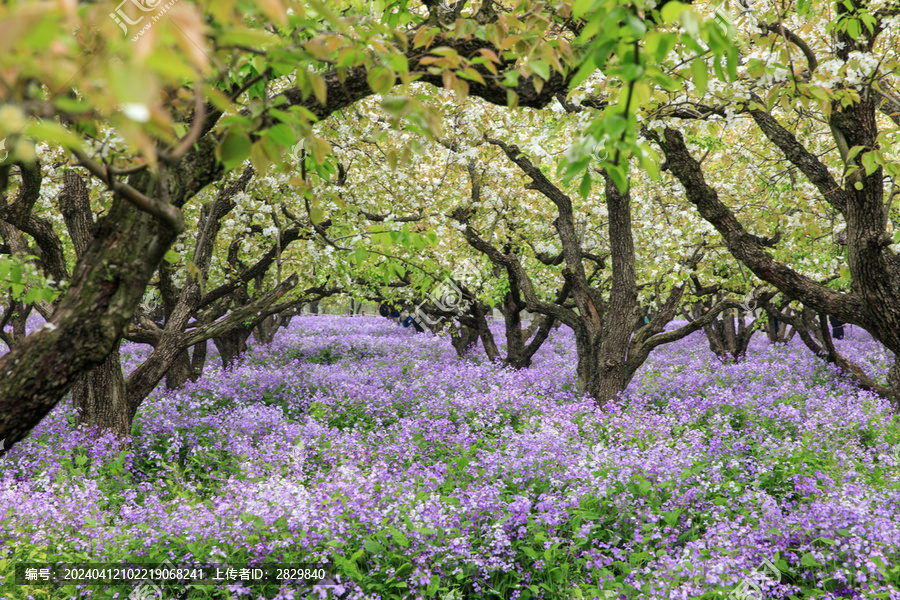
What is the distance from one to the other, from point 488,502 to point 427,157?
880cm

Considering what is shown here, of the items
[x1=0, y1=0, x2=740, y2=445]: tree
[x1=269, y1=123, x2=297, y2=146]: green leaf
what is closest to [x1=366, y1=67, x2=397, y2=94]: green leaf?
[x1=0, y1=0, x2=740, y2=445]: tree

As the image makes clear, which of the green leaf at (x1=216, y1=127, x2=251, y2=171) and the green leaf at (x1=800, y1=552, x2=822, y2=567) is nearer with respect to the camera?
the green leaf at (x1=216, y1=127, x2=251, y2=171)

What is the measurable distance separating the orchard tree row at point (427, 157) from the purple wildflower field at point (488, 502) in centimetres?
149

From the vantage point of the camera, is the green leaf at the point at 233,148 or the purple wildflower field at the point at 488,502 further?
the purple wildflower field at the point at 488,502

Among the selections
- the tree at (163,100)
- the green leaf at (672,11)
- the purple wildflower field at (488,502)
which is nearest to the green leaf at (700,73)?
the tree at (163,100)

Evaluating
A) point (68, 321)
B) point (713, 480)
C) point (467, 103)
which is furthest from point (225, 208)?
point (713, 480)

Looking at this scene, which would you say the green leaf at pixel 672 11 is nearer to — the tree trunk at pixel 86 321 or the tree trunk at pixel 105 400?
the tree trunk at pixel 86 321

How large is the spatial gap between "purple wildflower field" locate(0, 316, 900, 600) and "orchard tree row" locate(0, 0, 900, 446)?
58.5 inches

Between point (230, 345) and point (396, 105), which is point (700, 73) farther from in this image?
point (230, 345)

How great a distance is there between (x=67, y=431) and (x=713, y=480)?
9.31 m

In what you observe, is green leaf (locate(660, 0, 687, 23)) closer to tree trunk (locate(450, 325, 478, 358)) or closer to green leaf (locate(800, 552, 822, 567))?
green leaf (locate(800, 552, 822, 567))

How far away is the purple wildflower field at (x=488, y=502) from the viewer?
462 cm

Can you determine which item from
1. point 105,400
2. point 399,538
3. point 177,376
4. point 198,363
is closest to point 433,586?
point 399,538

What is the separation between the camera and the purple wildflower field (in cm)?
462
